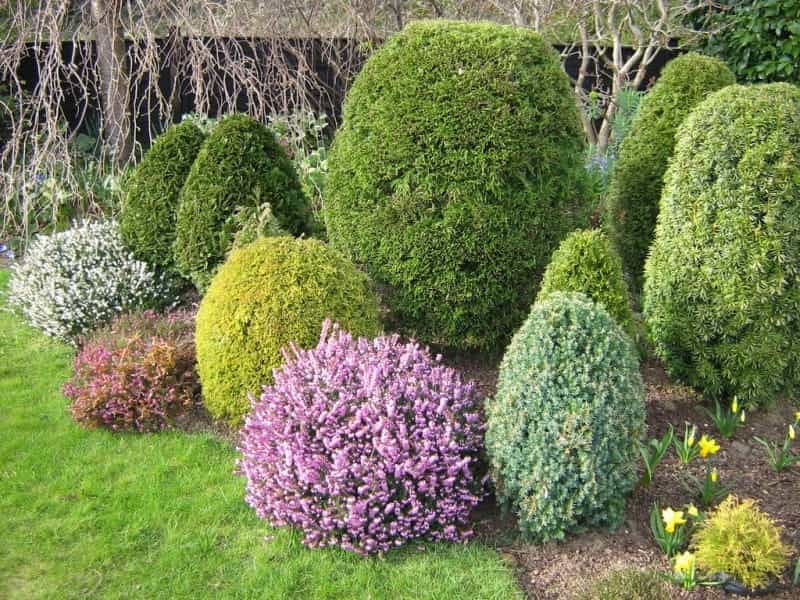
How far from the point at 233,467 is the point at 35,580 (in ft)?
3.55

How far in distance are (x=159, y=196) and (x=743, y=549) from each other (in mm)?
4453

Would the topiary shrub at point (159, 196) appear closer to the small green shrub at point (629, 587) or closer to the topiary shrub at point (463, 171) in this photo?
the topiary shrub at point (463, 171)

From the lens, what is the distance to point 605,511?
3148mm

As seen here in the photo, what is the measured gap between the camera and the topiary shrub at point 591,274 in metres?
3.67

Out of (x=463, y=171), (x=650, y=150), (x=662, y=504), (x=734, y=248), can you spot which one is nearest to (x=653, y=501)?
(x=662, y=504)

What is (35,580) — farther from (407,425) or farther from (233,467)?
(407,425)

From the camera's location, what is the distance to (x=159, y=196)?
5488 mm

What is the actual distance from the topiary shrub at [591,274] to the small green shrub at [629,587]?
1.30 meters

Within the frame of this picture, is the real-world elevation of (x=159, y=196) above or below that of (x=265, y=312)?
above

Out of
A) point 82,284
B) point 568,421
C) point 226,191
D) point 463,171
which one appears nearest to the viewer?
point 568,421

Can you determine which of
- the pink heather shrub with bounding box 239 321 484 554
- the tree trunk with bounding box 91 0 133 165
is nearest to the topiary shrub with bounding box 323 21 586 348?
the pink heather shrub with bounding box 239 321 484 554

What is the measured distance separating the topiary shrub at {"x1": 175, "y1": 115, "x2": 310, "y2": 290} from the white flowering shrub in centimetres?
52

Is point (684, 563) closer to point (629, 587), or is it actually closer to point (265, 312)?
point (629, 587)

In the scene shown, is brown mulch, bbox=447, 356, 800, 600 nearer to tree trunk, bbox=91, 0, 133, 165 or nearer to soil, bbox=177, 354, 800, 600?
soil, bbox=177, 354, 800, 600
